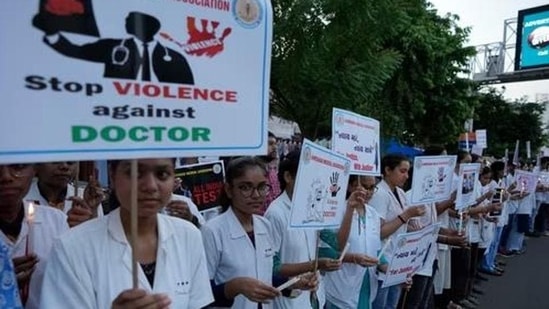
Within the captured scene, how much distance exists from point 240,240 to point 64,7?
1562mm

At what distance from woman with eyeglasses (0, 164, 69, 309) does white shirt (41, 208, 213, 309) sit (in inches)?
16.3

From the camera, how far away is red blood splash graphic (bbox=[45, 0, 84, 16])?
4.17 ft

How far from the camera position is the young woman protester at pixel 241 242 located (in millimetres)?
2516

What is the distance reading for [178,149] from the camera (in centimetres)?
154

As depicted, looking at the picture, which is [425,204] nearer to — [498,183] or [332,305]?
[332,305]

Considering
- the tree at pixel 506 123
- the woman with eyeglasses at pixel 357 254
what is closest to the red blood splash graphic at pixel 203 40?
the woman with eyeglasses at pixel 357 254

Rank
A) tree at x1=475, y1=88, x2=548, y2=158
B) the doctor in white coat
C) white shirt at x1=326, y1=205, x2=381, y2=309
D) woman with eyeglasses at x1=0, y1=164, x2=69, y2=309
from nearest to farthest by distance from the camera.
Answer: woman with eyeglasses at x1=0, y1=164, x2=69, y2=309 < the doctor in white coat < white shirt at x1=326, y1=205, x2=381, y2=309 < tree at x1=475, y1=88, x2=548, y2=158

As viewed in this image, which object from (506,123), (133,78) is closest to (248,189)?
(133,78)

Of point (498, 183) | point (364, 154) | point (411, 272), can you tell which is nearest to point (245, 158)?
point (364, 154)

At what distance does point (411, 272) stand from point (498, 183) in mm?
4839

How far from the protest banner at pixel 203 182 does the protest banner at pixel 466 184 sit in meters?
2.24

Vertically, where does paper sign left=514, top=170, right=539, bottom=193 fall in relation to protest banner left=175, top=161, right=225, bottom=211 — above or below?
below

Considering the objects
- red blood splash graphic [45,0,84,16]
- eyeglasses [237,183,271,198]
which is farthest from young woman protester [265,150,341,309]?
red blood splash graphic [45,0,84,16]

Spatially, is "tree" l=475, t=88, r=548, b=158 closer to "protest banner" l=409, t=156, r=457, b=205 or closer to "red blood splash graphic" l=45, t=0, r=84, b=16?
"protest banner" l=409, t=156, r=457, b=205
